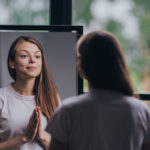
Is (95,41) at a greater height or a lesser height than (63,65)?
greater

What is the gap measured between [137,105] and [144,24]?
1.00 meters

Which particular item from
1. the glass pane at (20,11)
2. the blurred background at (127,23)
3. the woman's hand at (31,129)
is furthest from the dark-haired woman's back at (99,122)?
the glass pane at (20,11)

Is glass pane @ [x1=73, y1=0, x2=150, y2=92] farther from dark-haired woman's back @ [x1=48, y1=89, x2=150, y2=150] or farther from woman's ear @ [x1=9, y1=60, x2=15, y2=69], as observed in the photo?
dark-haired woman's back @ [x1=48, y1=89, x2=150, y2=150]

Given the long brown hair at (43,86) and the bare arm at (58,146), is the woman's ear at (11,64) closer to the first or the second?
the long brown hair at (43,86)

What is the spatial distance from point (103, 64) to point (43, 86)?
1.85 ft

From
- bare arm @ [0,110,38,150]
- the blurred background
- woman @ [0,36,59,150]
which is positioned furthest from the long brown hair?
the blurred background

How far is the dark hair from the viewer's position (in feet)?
3.78

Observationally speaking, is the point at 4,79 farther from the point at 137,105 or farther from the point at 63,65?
the point at 137,105

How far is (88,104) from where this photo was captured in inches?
44.0

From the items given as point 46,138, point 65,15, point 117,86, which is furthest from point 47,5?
point 117,86

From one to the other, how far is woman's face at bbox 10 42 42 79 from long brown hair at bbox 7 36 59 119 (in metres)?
0.02

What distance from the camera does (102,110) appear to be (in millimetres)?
1119

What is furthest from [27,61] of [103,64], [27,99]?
[103,64]

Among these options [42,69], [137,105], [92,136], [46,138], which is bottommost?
[46,138]
